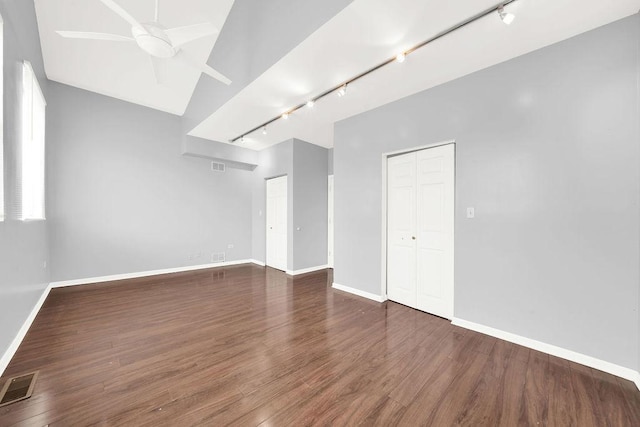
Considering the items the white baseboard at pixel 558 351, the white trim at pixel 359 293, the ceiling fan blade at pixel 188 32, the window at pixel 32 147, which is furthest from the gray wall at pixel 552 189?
the window at pixel 32 147

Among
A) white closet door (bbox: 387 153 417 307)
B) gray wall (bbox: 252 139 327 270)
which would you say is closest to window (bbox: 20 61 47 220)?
gray wall (bbox: 252 139 327 270)

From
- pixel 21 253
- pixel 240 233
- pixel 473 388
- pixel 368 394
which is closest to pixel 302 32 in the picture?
pixel 368 394

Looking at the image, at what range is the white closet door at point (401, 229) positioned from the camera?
11.3ft

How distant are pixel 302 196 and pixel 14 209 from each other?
4.12 meters

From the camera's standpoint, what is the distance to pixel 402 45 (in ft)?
7.70

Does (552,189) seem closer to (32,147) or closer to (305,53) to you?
(305,53)

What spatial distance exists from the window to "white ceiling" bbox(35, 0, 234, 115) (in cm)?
90

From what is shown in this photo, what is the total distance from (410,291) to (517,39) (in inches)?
124

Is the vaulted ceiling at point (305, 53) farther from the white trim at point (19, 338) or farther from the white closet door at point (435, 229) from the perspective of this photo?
the white trim at point (19, 338)

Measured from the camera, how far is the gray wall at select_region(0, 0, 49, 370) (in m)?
2.06

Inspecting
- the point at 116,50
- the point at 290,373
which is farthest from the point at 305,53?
the point at 116,50

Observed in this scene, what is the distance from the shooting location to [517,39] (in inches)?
89.6

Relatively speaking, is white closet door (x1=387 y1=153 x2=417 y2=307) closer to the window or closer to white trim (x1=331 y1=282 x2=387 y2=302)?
white trim (x1=331 y1=282 x2=387 y2=302)

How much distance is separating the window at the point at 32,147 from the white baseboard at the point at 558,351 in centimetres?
526
